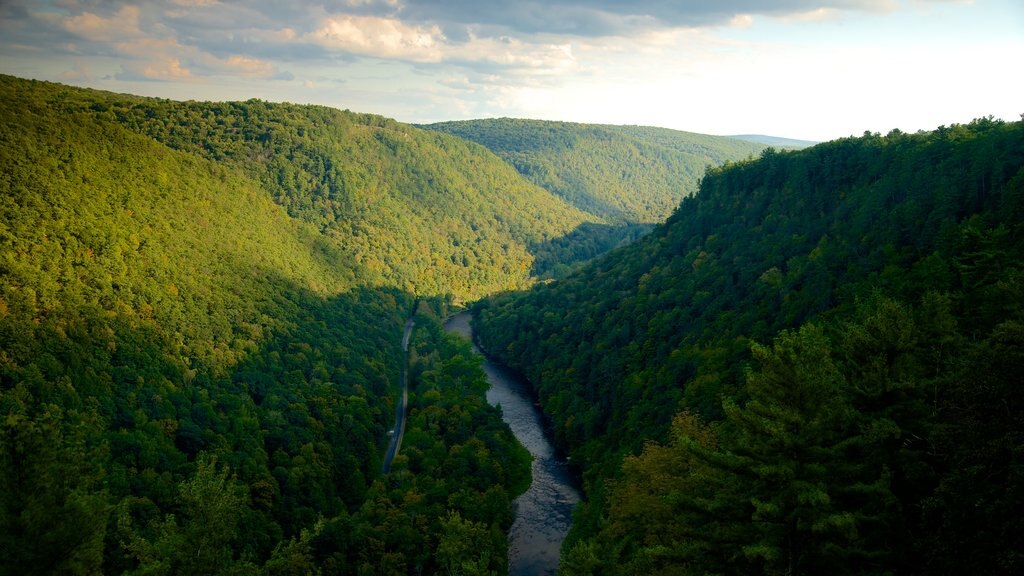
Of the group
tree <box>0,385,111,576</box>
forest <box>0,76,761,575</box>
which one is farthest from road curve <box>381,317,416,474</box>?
tree <box>0,385,111,576</box>

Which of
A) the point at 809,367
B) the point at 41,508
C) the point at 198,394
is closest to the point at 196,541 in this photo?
the point at 41,508

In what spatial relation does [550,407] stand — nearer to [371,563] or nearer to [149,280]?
[371,563]

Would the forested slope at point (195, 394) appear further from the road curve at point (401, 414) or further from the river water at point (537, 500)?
the river water at point (537, 500)

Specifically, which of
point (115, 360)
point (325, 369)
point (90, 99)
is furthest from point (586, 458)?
point (90, 99)

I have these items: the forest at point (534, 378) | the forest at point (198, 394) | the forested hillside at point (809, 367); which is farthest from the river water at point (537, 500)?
the forested hillside at point (809, 367)

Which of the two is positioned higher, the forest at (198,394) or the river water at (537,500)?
the forest at (198,394)

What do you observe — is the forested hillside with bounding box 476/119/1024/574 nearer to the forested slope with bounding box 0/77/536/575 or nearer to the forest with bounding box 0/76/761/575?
the forest with bounding box 0/76/761/575
